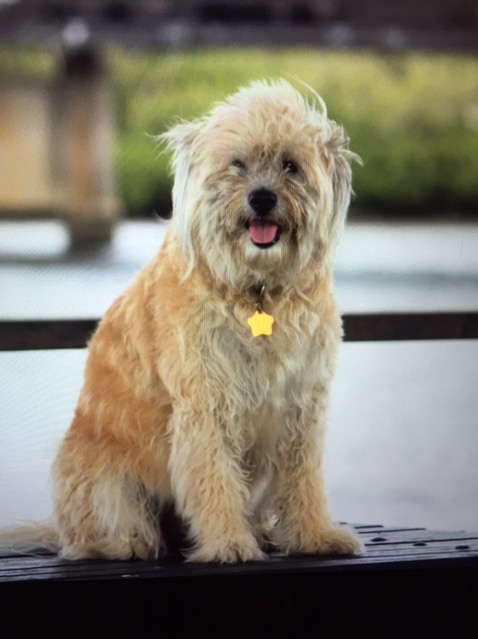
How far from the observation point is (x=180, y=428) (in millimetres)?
2225

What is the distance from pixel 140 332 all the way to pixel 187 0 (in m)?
0.99

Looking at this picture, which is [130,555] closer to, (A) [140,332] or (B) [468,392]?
(A) [140,332]

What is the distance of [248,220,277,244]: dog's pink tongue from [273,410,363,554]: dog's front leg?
0.43 metres

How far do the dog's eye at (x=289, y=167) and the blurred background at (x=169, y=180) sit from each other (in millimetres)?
448

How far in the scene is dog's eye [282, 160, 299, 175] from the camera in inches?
82.7

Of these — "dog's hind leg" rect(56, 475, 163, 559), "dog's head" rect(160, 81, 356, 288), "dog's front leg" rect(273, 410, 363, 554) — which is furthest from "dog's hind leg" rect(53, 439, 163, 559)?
"dog's head" rect(160, 81, 356, 288)

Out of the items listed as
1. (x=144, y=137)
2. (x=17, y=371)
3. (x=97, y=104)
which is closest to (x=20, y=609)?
(x=17, y=371)

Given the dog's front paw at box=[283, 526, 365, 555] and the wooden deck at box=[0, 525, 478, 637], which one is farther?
the dog's front paw at box=[283, 526, 365, 555]

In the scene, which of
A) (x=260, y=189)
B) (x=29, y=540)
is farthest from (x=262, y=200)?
(x=29, y=540)

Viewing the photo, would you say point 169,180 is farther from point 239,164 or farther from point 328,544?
point 328,544

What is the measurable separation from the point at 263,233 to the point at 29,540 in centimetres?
88

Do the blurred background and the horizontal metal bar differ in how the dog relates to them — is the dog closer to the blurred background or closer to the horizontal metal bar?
the blurred background

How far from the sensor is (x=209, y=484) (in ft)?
7.28

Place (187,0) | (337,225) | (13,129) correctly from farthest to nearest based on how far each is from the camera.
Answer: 1. (13,129)
2. (187,0)
3. (337,225)
